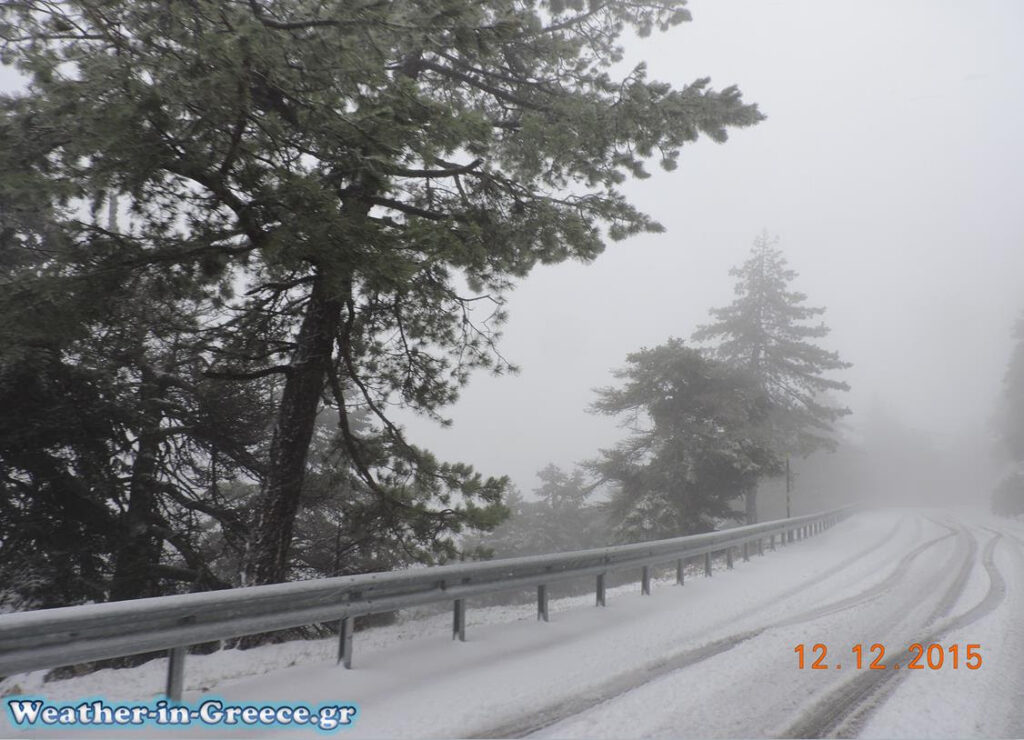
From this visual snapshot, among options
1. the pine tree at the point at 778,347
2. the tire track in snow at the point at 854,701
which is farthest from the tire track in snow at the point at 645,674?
the pine tree at the point at 778,347

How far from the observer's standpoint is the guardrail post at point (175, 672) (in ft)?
12.5

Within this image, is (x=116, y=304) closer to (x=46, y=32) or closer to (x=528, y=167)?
(x=46, y=32)

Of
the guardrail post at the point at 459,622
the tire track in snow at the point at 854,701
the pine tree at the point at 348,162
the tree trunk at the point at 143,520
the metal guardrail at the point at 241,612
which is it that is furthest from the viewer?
the tree trunk at the point at 143,520

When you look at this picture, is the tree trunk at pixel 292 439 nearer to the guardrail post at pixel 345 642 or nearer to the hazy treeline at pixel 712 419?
the guardrail post at pixel 345 642

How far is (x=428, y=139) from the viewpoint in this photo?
5.61 metres

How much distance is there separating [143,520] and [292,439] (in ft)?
14.1

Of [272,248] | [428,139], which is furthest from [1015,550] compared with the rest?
[272,248]

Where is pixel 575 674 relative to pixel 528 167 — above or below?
below

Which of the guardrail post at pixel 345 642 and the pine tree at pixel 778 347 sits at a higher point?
the pine tree at pixel 778 347

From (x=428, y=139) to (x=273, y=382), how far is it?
197 inches

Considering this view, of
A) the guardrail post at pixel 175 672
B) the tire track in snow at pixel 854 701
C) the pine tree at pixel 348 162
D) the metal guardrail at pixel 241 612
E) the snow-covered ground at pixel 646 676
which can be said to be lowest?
the snow-covered ground at pixel 646 676

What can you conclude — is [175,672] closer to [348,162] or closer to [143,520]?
[348,162]
